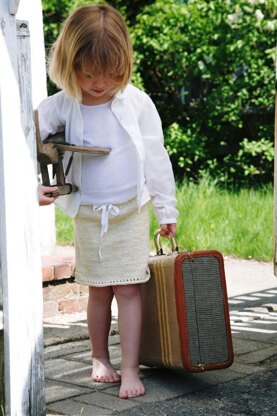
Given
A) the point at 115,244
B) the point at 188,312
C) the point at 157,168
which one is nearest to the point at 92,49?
the point at 157,168

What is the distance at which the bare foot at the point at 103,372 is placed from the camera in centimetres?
355

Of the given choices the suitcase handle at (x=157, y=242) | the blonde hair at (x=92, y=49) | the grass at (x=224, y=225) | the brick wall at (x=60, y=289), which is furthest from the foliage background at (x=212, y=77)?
the blonde hair at (x=92, y=49)

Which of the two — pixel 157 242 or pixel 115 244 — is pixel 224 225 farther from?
pixel 115 244

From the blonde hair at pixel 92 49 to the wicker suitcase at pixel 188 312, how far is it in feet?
2.43

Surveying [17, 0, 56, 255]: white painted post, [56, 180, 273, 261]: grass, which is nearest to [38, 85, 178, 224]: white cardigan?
[17, 0, 56, 255]: white painted post

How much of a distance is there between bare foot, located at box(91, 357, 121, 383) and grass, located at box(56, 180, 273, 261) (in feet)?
10.6

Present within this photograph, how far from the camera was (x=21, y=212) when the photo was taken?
2871 millimetres

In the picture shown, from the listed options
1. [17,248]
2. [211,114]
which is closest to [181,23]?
[211,114]

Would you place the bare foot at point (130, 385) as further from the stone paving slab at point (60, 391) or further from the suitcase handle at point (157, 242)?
the suitcase handle at point (157, 242)

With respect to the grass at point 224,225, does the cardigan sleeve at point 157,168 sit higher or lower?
higher

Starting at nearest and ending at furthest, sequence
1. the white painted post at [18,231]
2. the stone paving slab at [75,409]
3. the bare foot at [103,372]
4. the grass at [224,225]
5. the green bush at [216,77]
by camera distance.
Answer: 1. the white painted post at [18,231]
2. the stone paving slab at [75,409]
3. the bare foot at [103,372]
4. the grass at [224,225]
5. the green bush at [216,77]

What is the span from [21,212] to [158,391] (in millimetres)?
980

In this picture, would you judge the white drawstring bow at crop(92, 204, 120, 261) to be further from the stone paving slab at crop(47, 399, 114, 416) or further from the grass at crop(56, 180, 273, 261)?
the grass at crop(56, 180, 273, 261)

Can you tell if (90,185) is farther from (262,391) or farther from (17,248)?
(262,391)
